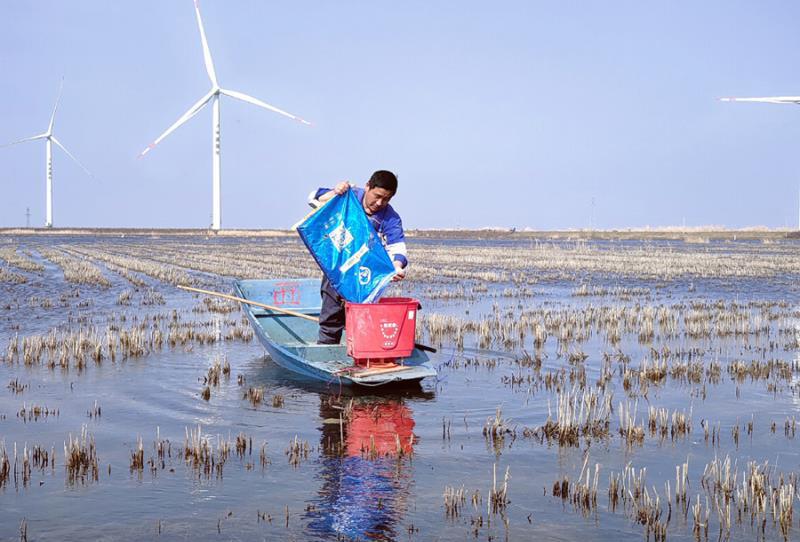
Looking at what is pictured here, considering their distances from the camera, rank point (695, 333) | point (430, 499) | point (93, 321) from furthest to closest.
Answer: point (93, 321), point (695, 333), point (430, 499)

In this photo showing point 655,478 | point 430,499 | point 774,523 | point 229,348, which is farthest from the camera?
point 229,348

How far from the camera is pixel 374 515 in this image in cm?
520

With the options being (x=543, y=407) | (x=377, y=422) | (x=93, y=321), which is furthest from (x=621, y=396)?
(x=93, y=321)

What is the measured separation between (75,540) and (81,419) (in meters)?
3.05

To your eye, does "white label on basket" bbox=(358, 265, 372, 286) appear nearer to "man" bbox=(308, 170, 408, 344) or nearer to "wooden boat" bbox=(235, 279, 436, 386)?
"man" bbox=(308, 170, 408, 344)

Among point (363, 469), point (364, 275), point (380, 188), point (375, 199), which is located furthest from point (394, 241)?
point (363, 469)

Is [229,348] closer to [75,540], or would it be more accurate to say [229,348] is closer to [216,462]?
[216,462]

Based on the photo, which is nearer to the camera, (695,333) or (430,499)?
(430,499)

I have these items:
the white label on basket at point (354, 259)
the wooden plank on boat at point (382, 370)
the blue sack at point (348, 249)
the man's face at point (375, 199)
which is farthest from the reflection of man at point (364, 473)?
the man's face at point (375, 199)

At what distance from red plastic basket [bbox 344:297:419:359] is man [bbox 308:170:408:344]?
0.61m

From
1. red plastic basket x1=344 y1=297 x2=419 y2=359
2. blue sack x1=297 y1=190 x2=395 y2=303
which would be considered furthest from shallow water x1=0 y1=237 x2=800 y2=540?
blue sack x1=297 y1=190 x2=395 y2=303

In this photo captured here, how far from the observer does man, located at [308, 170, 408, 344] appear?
8992mm

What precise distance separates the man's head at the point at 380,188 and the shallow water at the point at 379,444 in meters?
2.09

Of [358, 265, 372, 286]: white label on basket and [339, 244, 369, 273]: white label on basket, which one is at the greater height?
[339, 244, 369, 273]: white label on basket
